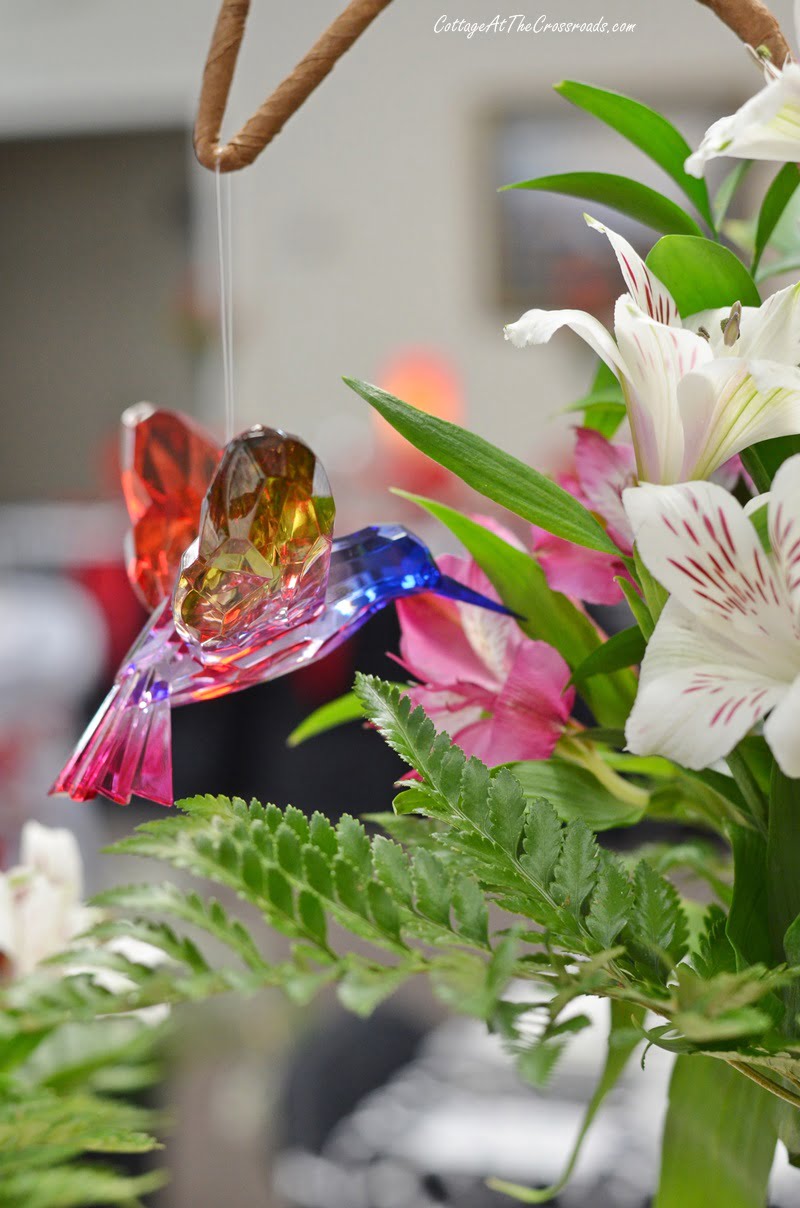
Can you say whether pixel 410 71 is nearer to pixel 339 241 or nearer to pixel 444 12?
pixel 339 241

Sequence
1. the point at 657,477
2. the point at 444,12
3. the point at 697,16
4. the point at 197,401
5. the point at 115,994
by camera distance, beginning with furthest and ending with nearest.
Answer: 1. the point at 197,401
2. the point at 697,16
3. the point at 444,12
4. the point at 657,477
5. the point at 115,994

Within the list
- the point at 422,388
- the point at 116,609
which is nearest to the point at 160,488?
the point at 116,609

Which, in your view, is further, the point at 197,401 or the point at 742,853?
the point at 197,401

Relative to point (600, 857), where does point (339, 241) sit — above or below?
above

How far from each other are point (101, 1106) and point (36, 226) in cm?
619

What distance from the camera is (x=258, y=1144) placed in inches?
44.5

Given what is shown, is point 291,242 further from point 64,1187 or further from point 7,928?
point 64,1187

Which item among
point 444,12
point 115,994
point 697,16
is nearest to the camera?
point 115,994

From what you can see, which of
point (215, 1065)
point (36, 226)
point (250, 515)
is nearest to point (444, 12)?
point (250, 515)

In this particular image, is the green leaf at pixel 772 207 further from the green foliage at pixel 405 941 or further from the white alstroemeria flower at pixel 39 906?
the white alstroemeria flower at pixel 39 906

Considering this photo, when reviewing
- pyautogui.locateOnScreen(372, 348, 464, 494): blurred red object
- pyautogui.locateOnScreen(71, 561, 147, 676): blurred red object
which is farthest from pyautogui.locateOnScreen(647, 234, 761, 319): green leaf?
pyautogui.locateOnScreen(71, 561, 147, 676): blurred red object

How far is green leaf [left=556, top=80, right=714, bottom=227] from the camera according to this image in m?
0.37

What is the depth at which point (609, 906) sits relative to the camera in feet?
0.83

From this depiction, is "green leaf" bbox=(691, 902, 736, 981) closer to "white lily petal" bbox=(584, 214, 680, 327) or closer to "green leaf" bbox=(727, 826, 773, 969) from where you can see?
"green leaf" bbox=(727, 826, 773, 969)
